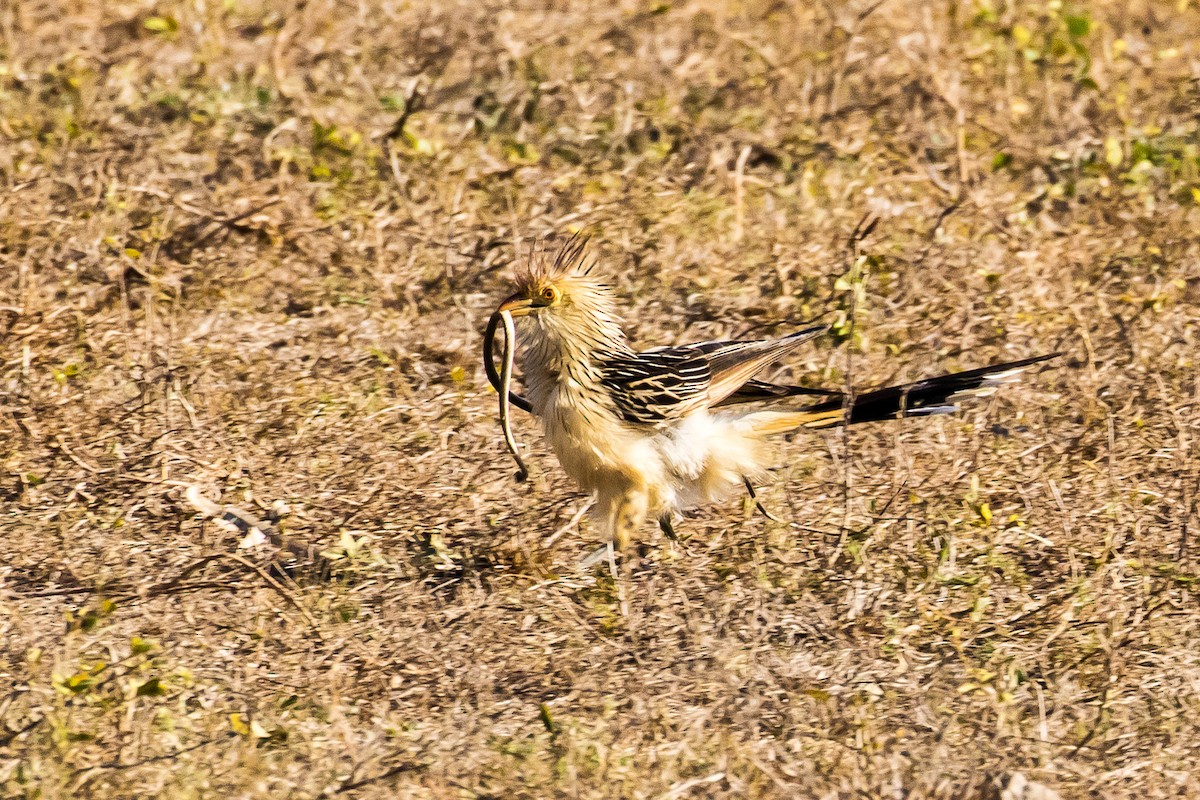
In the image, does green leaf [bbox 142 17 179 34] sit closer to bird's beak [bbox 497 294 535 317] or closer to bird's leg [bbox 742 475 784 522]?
bird's beak [bbox 497 294 535 317]

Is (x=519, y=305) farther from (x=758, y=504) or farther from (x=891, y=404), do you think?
(x=891, y=404)

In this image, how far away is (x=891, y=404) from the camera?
19.2 ft

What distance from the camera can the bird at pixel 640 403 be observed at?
560cm

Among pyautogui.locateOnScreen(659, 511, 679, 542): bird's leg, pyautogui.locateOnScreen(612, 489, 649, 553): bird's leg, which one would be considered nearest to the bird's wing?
pyautogui.locateOnScreen(612, 489, 649, 553): bird's leg

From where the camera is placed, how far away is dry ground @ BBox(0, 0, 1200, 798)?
475 cm

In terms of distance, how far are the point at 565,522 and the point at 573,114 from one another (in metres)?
3.01

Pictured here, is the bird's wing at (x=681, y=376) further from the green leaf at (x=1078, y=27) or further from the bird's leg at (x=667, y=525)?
the green leaf at (x=1078, y=27)

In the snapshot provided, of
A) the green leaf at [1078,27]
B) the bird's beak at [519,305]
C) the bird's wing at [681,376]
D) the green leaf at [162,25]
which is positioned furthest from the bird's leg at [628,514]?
the green leaf at [162,25]

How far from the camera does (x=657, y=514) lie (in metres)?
5.79

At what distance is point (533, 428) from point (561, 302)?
963mm

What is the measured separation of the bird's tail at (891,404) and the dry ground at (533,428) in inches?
11.6

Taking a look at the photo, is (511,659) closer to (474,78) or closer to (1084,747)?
(1084,747)

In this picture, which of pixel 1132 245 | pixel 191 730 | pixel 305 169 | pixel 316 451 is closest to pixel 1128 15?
pixel 1132 245

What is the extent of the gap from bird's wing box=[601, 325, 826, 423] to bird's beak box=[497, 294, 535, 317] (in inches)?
12.8
